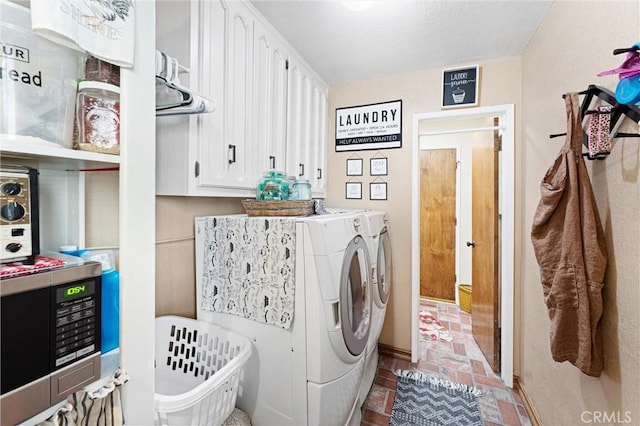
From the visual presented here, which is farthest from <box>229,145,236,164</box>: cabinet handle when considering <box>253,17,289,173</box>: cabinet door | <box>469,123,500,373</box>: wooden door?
<box>469,123,500,373</box>: wooden door

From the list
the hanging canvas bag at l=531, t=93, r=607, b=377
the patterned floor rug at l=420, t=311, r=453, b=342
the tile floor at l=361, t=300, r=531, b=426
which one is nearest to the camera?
the hanging canvas bag at l=531, t=93, r=607, b=377

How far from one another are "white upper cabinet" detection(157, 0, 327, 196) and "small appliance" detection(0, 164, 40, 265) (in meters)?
0.79

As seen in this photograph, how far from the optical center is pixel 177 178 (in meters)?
1.40

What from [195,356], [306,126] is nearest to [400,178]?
[306,126]

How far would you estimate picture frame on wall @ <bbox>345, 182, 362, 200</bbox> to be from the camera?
2.74m

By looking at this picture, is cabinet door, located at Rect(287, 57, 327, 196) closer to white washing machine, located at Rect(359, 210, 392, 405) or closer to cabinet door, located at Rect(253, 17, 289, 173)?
cabinet door, located at Rect(253, 17, 289, 173)

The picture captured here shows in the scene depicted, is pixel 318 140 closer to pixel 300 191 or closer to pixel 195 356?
pixel 300 191

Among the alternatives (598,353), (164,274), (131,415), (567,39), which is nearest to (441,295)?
(598,353)

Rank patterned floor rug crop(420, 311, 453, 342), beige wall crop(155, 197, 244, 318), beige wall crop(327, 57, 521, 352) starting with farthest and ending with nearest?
patterned floor rug crop(420, 311, 453, 342), beige wall crop(327, 57, 521, 352), beige wall crop(155, 197, 244, 318)

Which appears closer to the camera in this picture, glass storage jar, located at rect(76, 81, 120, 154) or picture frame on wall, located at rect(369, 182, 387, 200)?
glass storage jar, located at rect(76, 81, 120, 154)

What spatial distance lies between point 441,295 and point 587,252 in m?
3.18

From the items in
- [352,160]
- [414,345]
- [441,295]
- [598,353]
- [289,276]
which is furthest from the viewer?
[441,295]

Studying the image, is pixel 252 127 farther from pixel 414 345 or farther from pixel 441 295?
pixel 441 295

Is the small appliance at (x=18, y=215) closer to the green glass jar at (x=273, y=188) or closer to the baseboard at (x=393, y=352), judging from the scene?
the green glass jar at (x=273, y=188)
